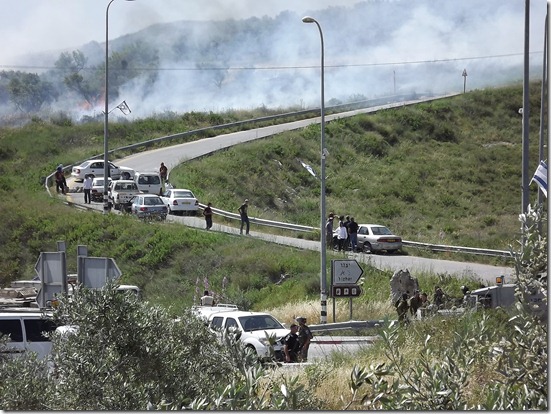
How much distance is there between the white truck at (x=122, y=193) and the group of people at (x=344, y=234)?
12.4m

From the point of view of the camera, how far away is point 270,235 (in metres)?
43.4

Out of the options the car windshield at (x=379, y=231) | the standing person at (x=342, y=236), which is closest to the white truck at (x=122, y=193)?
the car windshield at (x=379, y=231)

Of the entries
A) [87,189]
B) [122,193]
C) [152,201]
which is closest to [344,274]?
[152,201]

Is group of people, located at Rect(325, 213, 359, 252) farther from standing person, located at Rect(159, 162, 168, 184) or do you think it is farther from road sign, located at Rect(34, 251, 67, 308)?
road sign, located at Rect(34, 251, 67, 308)

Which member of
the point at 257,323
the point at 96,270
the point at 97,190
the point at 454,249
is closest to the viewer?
the point at 96,270

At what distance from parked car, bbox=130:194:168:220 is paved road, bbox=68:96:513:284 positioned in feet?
2.38

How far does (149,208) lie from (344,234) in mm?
9961

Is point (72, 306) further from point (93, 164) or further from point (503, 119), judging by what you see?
point (503, 119)

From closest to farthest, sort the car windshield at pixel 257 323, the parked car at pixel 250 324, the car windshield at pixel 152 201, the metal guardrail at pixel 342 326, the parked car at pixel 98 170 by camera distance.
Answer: the parked car at pixel 250 324 < the car windshield at pixel 257 323 < the metal guardrail at pixel 342 326 < the car windshield at pixel 152 201 < the parked car at pixel 98 170

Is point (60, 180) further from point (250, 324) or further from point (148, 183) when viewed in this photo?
point (250, 324)

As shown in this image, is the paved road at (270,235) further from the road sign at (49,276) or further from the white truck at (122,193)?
the road sign at (49,276)

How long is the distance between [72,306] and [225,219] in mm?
37246

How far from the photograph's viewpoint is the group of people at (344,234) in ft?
130

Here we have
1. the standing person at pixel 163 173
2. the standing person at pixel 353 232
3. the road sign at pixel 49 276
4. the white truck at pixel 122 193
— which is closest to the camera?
the road sign at pixel 49 276
